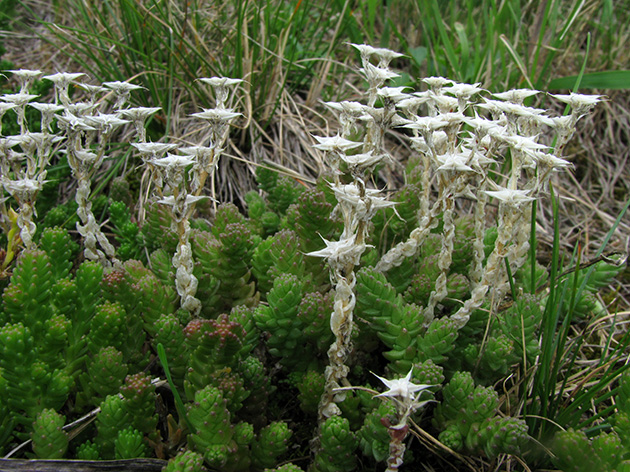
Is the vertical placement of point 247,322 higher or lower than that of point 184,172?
lower

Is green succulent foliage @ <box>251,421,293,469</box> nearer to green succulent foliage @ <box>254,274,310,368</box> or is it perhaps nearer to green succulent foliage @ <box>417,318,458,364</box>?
green succulent foliage @ <box>254,274,310,368</box>

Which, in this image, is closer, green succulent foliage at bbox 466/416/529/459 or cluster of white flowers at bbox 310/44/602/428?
cluster of white flowers at bbox 310/44/602/428

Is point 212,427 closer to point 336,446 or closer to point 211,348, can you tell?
point 211,348

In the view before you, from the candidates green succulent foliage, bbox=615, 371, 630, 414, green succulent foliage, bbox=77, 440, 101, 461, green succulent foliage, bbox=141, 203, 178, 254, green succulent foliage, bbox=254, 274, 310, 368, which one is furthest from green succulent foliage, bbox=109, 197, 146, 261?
green succulent foliage, bbox=615, 371, 630, 414

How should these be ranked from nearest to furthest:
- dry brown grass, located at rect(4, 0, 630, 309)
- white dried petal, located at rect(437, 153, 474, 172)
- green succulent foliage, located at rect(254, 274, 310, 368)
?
white dried petal, located at rect(437, 153, 474, 172), green succulent foliage, located at rect(254, 274, 310, 368), dry brown grass, located at rect(4, 0, 630, 309)

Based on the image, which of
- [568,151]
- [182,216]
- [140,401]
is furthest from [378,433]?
[568,151]

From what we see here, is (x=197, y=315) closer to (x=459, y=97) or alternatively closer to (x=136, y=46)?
(x=459, y=97)
